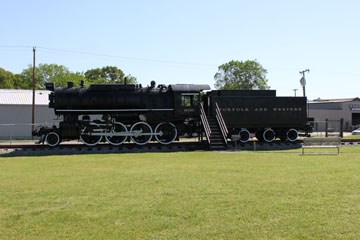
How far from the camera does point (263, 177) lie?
8984 mm

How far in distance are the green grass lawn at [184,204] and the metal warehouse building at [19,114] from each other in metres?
28.7

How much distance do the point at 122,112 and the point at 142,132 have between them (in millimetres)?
1672

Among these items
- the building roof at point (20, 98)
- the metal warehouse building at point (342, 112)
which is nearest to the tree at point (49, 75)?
the building roof at point (20, 98)

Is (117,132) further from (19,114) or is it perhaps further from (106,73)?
(106,73)

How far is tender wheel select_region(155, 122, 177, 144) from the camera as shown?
64.7 feet

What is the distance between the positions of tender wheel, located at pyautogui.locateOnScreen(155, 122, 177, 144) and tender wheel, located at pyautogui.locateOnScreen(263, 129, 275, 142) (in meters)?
6.33

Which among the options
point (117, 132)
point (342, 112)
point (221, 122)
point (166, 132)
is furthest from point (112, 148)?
point (342, 112)

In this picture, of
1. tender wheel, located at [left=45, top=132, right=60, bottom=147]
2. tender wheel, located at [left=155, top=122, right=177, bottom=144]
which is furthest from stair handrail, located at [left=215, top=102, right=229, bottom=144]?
tender wheel, located at [left=45, top=132, right=60, bottom=147]

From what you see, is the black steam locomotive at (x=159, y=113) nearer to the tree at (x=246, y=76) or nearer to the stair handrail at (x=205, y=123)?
the stair handrail at (x=205, y=123)

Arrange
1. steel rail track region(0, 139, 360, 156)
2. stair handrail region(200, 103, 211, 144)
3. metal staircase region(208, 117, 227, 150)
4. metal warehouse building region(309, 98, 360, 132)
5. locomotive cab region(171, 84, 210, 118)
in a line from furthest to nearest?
metal warehouse building region(309, 98, 360, 132) < locomotive cab region(171, 84, 210, 118) < stair handrail region(200, 103, 211, 144) < metal staircase region(208, 117, 227, 150) < steel rail track region(0, 139, 360, 156)

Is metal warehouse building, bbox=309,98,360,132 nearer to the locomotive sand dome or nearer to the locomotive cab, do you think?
the locomotive cab

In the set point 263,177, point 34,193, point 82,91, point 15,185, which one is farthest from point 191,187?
point 82,91

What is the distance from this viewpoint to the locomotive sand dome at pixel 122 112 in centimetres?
1869

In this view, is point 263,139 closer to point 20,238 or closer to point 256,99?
point 256,99
